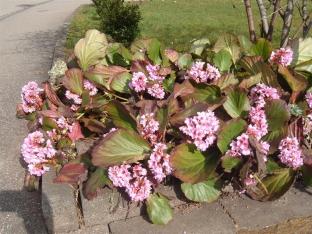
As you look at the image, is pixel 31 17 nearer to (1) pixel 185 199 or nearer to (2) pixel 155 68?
(2) pixel 155 68

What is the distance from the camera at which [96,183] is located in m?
2.15

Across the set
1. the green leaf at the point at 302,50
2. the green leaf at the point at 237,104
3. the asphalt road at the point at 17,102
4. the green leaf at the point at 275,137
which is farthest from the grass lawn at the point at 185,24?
the green leaf at the point at 275,137

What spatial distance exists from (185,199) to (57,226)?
0.74m

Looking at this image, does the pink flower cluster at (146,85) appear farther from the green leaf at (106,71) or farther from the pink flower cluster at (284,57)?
the pink flower cluster at (284,57)

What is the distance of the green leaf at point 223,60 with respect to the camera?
2.79 m

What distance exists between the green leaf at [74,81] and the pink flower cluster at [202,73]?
2.59 feet

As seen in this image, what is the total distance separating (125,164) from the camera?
82.7 inches

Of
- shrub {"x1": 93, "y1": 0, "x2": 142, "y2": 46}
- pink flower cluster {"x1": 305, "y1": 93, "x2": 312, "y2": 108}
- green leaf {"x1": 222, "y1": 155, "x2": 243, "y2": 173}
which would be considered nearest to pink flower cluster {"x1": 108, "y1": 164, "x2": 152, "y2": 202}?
green leaf {"x1": 222, "y1": 155, "x2": 243, "y2": 173}

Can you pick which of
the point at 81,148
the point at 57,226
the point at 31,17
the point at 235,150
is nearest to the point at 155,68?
the point at 81,148

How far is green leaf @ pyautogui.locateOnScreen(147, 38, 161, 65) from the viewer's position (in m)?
2.83

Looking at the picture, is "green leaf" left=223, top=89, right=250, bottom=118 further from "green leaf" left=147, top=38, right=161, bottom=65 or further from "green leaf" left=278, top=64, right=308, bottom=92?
"green leaf" left=147, top=38, right=161, bottom=65

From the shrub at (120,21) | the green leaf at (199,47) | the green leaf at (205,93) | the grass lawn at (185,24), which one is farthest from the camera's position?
the grass lawn at (185,24)

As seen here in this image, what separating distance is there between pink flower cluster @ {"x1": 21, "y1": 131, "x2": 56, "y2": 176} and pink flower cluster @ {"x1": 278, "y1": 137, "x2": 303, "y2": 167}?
137 cm

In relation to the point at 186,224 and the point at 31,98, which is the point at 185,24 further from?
the point at 186,224
